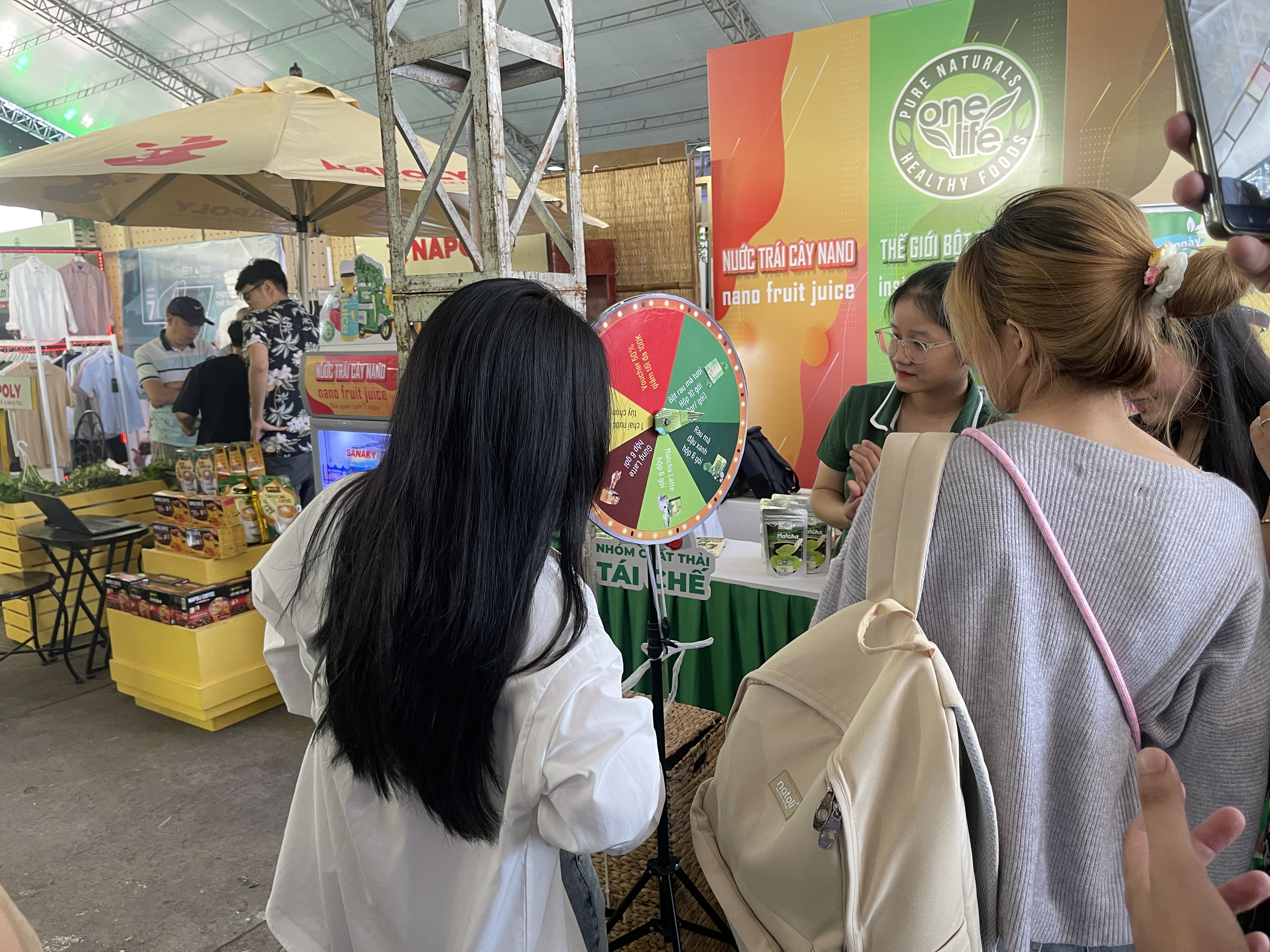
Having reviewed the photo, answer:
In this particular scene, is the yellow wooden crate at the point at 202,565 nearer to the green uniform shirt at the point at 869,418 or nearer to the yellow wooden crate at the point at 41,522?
the yellow wooden crate at the point at 41,522

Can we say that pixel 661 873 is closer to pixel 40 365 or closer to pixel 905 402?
pixel 905 402

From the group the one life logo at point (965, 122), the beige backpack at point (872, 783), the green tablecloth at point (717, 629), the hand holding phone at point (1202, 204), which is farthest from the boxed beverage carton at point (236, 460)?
the one life logo at point (965, 122)

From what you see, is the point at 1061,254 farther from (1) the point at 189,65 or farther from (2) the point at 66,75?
(2) the point at 66,75

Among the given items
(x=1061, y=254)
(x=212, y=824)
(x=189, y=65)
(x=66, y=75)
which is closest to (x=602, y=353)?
(x=1061, y=254)

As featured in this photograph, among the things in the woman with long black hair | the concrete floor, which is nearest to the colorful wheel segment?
the woman with long black hair

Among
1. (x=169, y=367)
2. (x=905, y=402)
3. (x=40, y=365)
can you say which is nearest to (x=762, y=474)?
(x=905, y=402)

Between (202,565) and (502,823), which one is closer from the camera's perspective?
(502,823)

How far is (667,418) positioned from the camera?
157cm

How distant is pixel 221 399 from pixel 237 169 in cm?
Result: 183

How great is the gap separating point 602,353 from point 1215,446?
1107 mm

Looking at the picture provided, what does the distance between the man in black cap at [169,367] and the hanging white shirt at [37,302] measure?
0.78m

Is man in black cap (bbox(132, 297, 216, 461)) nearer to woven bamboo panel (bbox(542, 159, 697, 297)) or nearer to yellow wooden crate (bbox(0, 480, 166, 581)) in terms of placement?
yellow wooden crate (bbox(0, 480, 166, 581))

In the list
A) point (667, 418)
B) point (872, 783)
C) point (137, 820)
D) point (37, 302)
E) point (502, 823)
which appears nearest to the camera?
point (872, 783)

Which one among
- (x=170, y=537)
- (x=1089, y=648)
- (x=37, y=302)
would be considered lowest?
(x=170, y=537)
